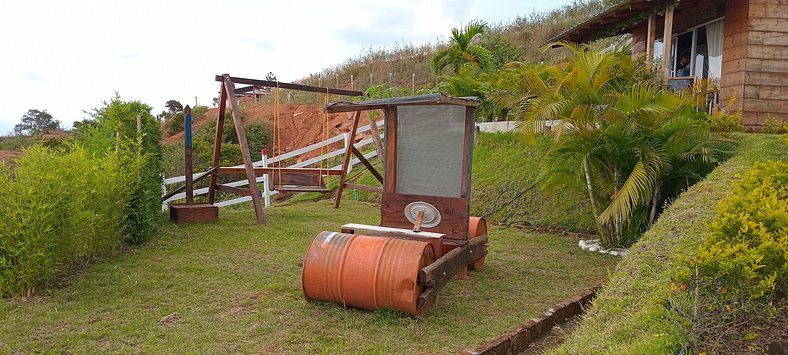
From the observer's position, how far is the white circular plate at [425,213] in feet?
17.3

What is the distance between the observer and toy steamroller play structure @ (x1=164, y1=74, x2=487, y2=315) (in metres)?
4.14

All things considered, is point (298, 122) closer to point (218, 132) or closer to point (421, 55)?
point (421, 55)

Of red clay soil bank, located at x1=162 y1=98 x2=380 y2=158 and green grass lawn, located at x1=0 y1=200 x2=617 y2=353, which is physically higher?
red clay soil bank, located at x1=162 y1=98 x2=380 y2=158

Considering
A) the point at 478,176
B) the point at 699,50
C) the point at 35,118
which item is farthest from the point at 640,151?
the point at 35,118

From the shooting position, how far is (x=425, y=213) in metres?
5.30

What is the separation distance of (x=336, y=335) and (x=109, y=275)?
259 cm

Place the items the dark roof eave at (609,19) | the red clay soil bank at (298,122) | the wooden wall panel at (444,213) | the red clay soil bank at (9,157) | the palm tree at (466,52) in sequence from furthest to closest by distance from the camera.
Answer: the red clay soil bank at (298,122), the palm tree at (466,52), the dark roof eave at (609,19), the wooden wall panel at (444,213), the red clay soil bank at (9,157)

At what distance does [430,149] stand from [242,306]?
238 centimetres

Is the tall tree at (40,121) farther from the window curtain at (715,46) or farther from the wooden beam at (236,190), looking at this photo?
the window curtain at (715,46)

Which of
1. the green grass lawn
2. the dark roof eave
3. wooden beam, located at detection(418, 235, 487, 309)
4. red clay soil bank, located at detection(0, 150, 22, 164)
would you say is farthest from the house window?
red clay soil bank, located at detection(0, 150, 22, 164)

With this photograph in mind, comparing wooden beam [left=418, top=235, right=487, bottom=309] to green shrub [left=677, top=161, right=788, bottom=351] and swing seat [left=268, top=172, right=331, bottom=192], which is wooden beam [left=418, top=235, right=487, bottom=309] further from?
swing seat [left=268, top=172, right=331, bottom=192]

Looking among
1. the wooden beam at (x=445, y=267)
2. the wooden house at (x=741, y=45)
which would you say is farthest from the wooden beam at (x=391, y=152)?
the wooden house at (x=741, y=45)

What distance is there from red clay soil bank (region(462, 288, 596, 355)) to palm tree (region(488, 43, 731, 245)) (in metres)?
1.85

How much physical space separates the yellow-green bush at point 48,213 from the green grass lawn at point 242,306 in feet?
0.73
